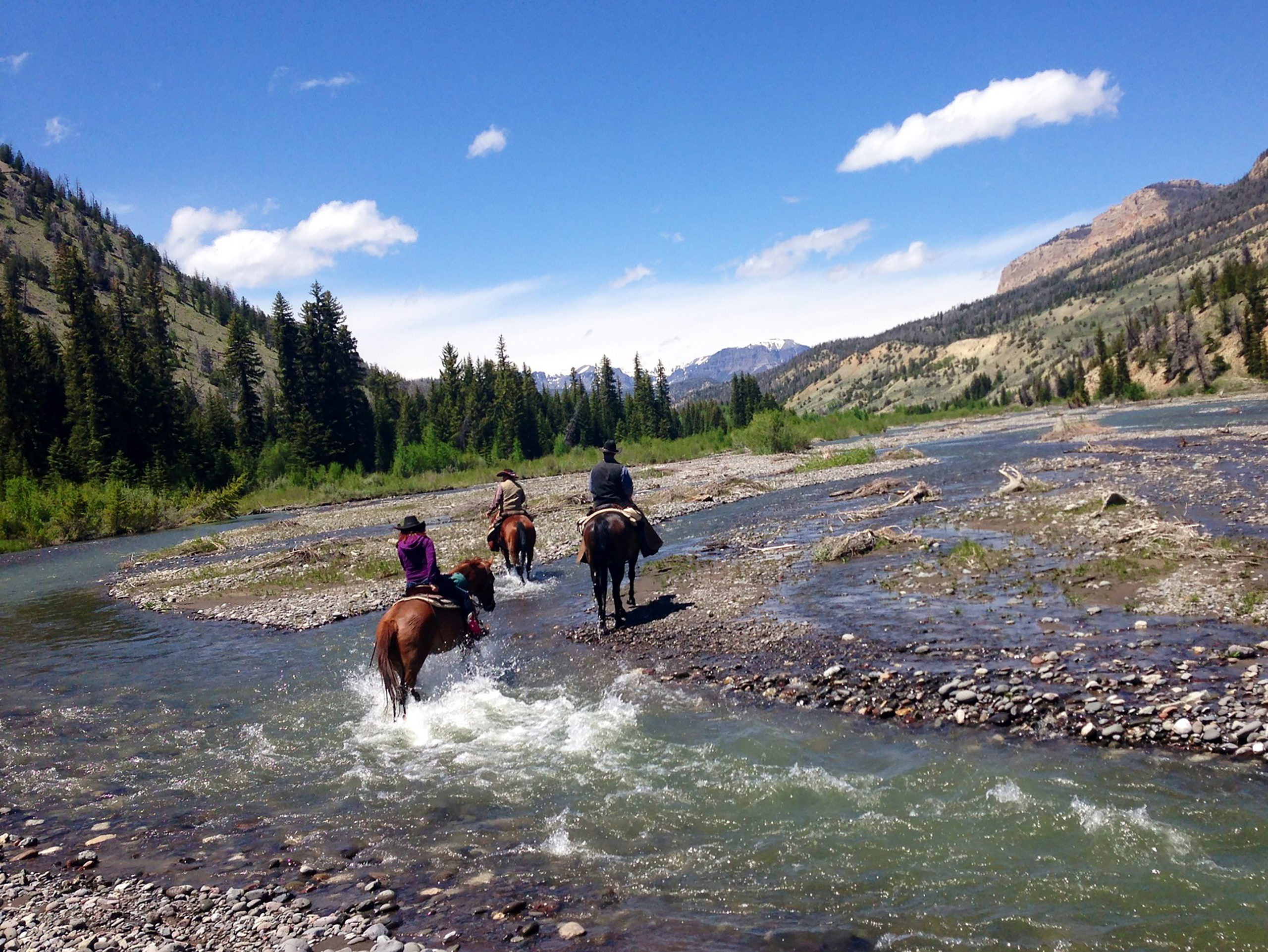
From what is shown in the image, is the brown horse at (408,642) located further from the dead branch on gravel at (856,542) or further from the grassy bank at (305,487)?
the grassy bank at (305,487)

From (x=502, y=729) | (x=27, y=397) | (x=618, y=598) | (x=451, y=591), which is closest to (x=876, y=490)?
(x=618, y=598)

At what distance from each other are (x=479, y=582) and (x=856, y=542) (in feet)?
30.2

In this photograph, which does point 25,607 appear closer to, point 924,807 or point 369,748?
point 369,748

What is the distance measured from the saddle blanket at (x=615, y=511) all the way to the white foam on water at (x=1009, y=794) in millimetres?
8695

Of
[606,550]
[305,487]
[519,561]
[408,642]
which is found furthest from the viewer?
[305,487]

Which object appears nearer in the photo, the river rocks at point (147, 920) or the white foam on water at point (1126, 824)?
the river rocks at point (147, 920)

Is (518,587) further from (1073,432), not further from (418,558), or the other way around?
(1073,432)

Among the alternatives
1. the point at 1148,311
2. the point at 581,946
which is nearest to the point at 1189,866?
the point at 581,946

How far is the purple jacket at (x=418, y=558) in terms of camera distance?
11336 millimetres

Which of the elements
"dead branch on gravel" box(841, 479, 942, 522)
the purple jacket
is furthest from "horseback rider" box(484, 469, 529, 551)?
"dead branch on gravel" box(841, 479, 942, 522)

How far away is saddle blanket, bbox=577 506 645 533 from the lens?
14336 mm

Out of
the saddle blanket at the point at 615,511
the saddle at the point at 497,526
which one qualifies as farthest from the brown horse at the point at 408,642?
the saddle at the point at 497,526

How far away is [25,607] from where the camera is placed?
72.3ft

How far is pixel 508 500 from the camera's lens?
824 inches
